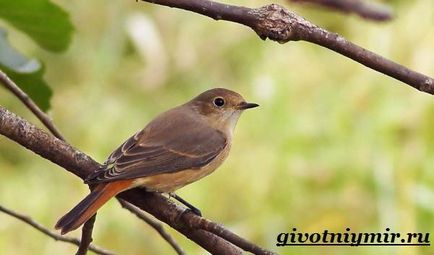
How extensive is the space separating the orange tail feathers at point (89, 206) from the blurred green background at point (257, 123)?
3.32 feet

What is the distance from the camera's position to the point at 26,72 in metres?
1.68

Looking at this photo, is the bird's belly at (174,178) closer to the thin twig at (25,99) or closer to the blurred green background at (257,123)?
the thin twig at (25,99)

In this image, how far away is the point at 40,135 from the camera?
1.43m

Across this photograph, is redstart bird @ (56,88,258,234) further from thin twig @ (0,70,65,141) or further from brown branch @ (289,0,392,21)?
brown branch @ (289,0,392,21)

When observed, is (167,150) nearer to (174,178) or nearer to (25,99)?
(174,178)

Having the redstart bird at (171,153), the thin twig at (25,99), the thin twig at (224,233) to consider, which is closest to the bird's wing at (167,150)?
the redstart bird at (171,153)

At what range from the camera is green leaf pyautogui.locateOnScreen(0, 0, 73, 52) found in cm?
164

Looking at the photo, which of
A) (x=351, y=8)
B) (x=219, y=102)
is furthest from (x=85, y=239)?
(x=219, y=102)

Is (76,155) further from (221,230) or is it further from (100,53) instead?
(100,53)

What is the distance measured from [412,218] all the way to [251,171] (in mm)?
673

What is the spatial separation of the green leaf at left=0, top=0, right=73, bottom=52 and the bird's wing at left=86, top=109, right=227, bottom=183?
0.86 ft

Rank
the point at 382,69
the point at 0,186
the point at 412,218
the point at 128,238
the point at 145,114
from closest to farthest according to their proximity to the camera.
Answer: the point at 382,69
the point at 412,218
the point at 128,238
the point at 0,186
the point at 145,114

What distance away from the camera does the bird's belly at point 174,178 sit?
186 centimetres

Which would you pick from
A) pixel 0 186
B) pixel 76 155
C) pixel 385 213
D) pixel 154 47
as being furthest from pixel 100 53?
pixel 76 155
